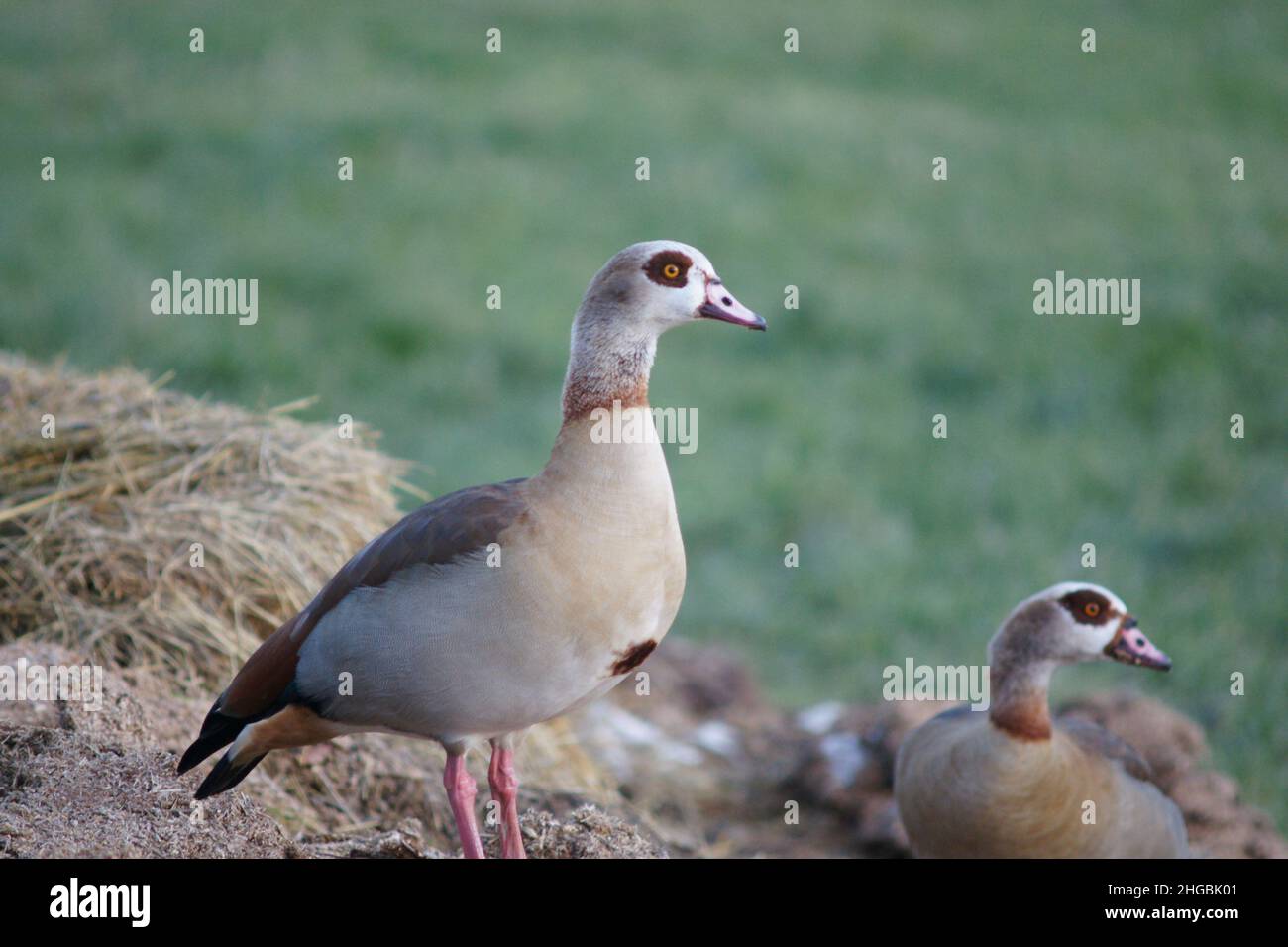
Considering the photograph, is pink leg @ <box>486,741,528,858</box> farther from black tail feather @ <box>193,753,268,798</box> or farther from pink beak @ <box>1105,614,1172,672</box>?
pink beak @ <box>1105,614,1172,672</box>

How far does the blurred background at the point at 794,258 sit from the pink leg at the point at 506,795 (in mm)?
3794

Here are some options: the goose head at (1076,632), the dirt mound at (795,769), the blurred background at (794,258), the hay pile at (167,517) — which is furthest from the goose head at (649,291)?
the blurred background at (794,258)

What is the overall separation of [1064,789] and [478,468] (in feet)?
16.7

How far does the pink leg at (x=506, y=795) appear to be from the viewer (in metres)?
3.86

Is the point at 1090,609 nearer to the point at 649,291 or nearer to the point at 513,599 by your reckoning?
the point at 649,291

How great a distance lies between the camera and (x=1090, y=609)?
4766 mm

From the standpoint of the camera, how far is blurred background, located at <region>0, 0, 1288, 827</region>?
8656 millimetres

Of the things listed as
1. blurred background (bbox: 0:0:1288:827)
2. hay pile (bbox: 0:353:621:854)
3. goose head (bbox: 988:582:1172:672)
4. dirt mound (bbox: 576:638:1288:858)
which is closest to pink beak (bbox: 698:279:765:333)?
goose head (bbox: 988:582:1172:672)

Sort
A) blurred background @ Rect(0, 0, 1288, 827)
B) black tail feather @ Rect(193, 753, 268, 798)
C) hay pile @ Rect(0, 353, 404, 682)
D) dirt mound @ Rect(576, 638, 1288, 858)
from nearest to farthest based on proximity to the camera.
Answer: black tail feather @ Rect(193, 753, 268, 798) < hay pile @ Rect(0, 353, 404, 682) < dirt mound @ Rect(576, 638, 1288, 858) < blurred background @ Rect(0, 0, 1288, 827)

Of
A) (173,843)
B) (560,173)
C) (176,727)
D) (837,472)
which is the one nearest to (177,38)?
(560,173)

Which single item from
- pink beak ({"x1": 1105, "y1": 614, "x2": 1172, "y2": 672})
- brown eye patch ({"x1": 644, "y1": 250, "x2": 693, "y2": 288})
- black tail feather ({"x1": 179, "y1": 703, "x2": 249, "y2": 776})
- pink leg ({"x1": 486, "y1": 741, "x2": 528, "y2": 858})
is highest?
brown eye patch ({"x1": 644, "y1": 250, "x2": 693, "y2": 288})

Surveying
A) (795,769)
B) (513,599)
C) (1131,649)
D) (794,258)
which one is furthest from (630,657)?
(794,258)

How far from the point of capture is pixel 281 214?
39.0ft

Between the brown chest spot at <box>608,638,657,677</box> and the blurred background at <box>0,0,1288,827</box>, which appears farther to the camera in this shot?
the blurred background at <box>0,0,1288,827</box>
